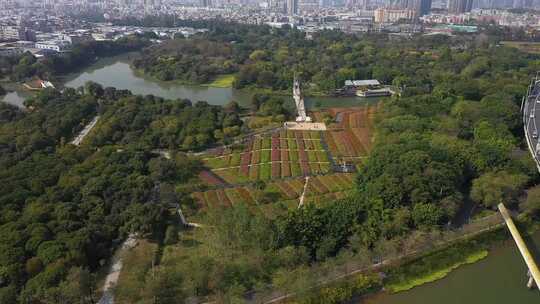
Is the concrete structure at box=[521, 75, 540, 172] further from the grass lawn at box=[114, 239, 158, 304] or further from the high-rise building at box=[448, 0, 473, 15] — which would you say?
the high-rise building at box=[448, 0, 473, 15]

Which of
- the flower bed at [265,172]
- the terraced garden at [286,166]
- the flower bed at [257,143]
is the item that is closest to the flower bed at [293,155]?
the terraced garden at [286,166]

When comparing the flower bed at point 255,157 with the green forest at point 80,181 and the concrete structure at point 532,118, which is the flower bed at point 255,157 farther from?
the concrete structure at point 532,118

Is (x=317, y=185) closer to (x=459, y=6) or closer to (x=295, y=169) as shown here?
(x=295, y=169)

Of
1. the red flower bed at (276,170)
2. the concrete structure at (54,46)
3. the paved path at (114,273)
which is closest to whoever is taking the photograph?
the paved path at (114,273)

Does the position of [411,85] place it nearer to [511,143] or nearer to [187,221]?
[511,143]

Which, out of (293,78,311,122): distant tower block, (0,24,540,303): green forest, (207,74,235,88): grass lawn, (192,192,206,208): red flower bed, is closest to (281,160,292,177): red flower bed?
(0,24,540,303): green forest

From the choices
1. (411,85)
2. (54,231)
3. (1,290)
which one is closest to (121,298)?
(1,290)

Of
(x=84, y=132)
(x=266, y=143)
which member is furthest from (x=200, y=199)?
(x=84, y=132)
